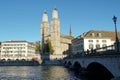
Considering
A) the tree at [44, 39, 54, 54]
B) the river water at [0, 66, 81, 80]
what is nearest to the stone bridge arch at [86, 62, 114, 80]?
the river water at [0, 66, 81, 80]

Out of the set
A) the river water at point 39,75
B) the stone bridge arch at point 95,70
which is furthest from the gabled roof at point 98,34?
the stone bridge arch at point 95,70

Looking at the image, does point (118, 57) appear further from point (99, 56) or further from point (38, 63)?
point (38, 63)

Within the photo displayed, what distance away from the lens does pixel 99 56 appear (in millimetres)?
38594

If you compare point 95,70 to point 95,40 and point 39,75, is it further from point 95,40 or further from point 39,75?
point 95,40

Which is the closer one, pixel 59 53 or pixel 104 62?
pixel 104 62

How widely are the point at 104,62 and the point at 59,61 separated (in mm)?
118546

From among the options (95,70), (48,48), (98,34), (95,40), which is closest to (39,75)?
(95,70)

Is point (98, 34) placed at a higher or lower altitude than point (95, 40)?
higher

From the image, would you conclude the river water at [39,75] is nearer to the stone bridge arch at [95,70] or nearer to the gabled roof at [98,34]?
the stone bridge arch at [95,70]

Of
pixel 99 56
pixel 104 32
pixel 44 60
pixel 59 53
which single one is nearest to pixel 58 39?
pixel 59 53

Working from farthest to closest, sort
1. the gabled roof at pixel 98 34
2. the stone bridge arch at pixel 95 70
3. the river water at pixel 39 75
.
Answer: the gabled roof at pixel 98 34
the river water at pixel 39 75
the stone bridge arch at pixel 95 70

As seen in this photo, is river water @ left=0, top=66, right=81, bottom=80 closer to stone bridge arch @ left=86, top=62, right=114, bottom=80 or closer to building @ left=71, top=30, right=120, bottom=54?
stone bridge arch @ left=86, top=62, right=114, bottom=80

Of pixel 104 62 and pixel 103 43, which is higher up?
pixel 103 43

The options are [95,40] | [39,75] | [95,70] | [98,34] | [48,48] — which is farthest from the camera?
[48,48]
